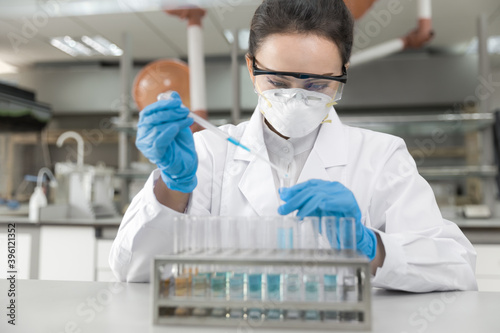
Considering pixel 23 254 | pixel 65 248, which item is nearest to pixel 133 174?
pixel 65 248

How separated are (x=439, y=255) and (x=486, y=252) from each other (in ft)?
5.80

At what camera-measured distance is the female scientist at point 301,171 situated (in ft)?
3.37

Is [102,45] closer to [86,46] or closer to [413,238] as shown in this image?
[86,46]

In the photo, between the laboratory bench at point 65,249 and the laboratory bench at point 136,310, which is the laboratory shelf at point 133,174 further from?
the laboratory bench at point 136,310

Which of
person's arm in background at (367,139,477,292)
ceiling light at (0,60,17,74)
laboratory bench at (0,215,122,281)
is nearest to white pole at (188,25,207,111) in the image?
laboratory bench at (0,215,122,281)

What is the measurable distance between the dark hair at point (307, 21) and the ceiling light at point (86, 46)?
4.31 m

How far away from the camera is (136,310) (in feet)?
2.96

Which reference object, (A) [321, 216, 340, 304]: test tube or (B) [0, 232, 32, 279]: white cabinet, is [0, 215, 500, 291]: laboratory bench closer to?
(B) [0, 232, 32, 279]: white cabinet

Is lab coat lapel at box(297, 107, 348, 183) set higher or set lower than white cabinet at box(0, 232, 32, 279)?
higher

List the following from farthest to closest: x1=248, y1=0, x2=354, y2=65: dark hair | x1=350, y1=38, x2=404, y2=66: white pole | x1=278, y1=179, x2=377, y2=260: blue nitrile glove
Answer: x1=350, y1=38, x2=404, y2=66: white pole → x1=248, y1=0, x2=354, y2=65: dark hair → x1=278, y1=179, x2=377, y2=260: blue nitrile glove

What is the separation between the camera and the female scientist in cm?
103

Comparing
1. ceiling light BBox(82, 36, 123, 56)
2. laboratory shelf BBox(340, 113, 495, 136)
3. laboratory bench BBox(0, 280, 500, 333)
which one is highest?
ceiling light BBox(82, 36, 123, 56)

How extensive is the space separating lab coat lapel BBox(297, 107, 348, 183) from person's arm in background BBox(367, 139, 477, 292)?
139 millimetres

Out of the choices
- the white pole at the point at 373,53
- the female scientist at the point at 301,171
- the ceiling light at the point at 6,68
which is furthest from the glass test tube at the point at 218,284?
the ceiling light at the point at 6,68
